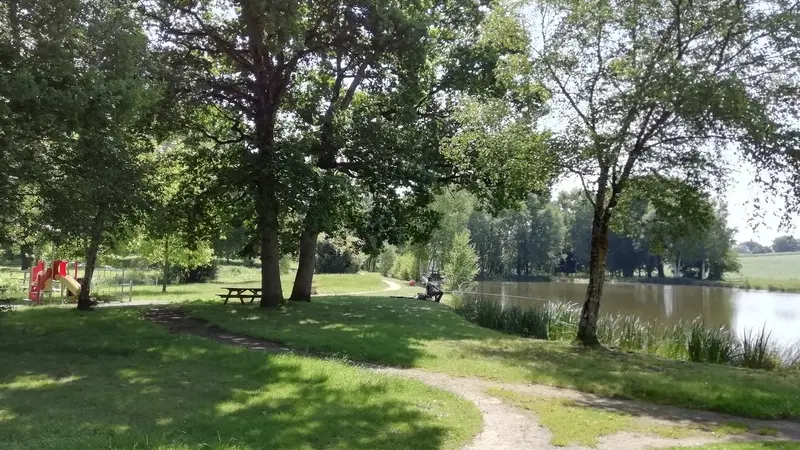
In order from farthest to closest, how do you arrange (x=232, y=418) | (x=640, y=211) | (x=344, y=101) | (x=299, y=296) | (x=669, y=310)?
(x=669, y=310) < (x=299, y=296) < (x=344, y=101) < (x=640, y=211) < (x=232, y=418)

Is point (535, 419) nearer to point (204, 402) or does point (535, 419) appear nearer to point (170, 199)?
point (204, 402)

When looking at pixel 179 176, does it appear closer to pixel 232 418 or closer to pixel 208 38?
pixel 208 38

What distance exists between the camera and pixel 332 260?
58.9 meters

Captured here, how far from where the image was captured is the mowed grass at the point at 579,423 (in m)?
7.12

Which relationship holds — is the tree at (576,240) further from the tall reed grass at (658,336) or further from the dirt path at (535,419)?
the dirt path at (535,419)

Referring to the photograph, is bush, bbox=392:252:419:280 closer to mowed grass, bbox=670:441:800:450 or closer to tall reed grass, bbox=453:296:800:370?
tall reed grass, bbox=453:296:800:370

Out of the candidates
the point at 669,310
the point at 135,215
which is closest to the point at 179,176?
the point at 135,215

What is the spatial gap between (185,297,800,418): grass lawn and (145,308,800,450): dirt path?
A: 0.47 m

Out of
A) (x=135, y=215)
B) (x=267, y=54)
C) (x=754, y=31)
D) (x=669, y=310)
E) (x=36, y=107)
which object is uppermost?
(x=267, y=54)

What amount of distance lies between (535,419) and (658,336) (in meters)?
10.7

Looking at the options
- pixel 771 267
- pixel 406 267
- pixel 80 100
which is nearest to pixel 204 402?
pixel 80 100

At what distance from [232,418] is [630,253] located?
92.3 metres

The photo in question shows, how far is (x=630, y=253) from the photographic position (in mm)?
91250

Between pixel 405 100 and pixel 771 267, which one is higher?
pixel 405 100
